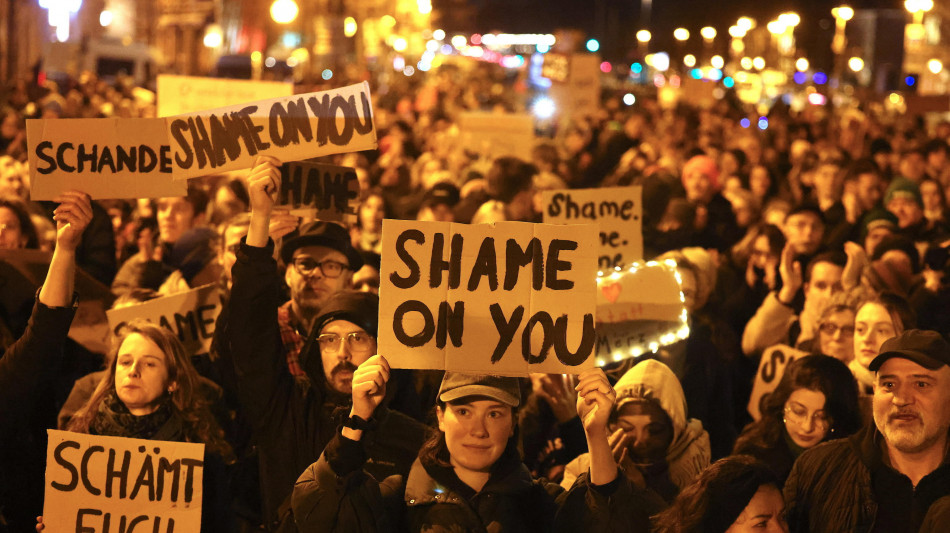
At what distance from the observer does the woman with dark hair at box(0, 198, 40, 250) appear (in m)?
6.31

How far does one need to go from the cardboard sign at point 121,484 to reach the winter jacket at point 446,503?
630mm

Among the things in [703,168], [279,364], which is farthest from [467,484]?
[703,168]

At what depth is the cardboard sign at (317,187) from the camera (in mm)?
6188

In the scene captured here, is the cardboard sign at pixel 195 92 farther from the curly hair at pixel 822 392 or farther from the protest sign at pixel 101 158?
the curly hair at pixel 822 392

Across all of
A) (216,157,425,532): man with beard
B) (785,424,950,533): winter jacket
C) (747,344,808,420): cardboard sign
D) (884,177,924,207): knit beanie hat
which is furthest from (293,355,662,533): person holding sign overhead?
(884,177,924,207): knit beanie hat

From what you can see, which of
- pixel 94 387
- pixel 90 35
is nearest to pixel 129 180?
pixel 94 387

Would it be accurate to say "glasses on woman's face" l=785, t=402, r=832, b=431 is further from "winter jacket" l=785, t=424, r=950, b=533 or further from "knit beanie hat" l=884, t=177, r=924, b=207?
"knit beanie hat" l=884, t=177, r=924, b=207

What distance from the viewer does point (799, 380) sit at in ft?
15.7

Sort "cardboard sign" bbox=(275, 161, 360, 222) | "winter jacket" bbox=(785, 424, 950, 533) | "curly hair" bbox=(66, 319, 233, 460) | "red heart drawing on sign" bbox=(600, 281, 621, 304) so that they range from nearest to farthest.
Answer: "winter jacket" bbox=(785, 424, 950, 533), "curly hair" bbox=(66, 319, 233, 460), "red heart drawing on sign" bbox=(600, 281, 621, 304), "cardboard sign" bbox=(275, 161, 360, 222)

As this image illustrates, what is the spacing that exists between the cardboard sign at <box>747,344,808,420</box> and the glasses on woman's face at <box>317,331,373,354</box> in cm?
224

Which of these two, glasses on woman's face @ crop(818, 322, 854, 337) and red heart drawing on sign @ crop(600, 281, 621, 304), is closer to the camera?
red heart drawing on sign @ crop(600, 281, 621, 304)

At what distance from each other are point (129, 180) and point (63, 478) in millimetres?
1451

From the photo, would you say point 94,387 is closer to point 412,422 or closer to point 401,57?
point 412,422

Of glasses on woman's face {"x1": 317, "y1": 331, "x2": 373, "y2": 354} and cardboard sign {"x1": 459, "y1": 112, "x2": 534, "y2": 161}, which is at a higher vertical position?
cardboard sign {"x1": 459, "y1": 112, "x2": 534, "y2": 161}
